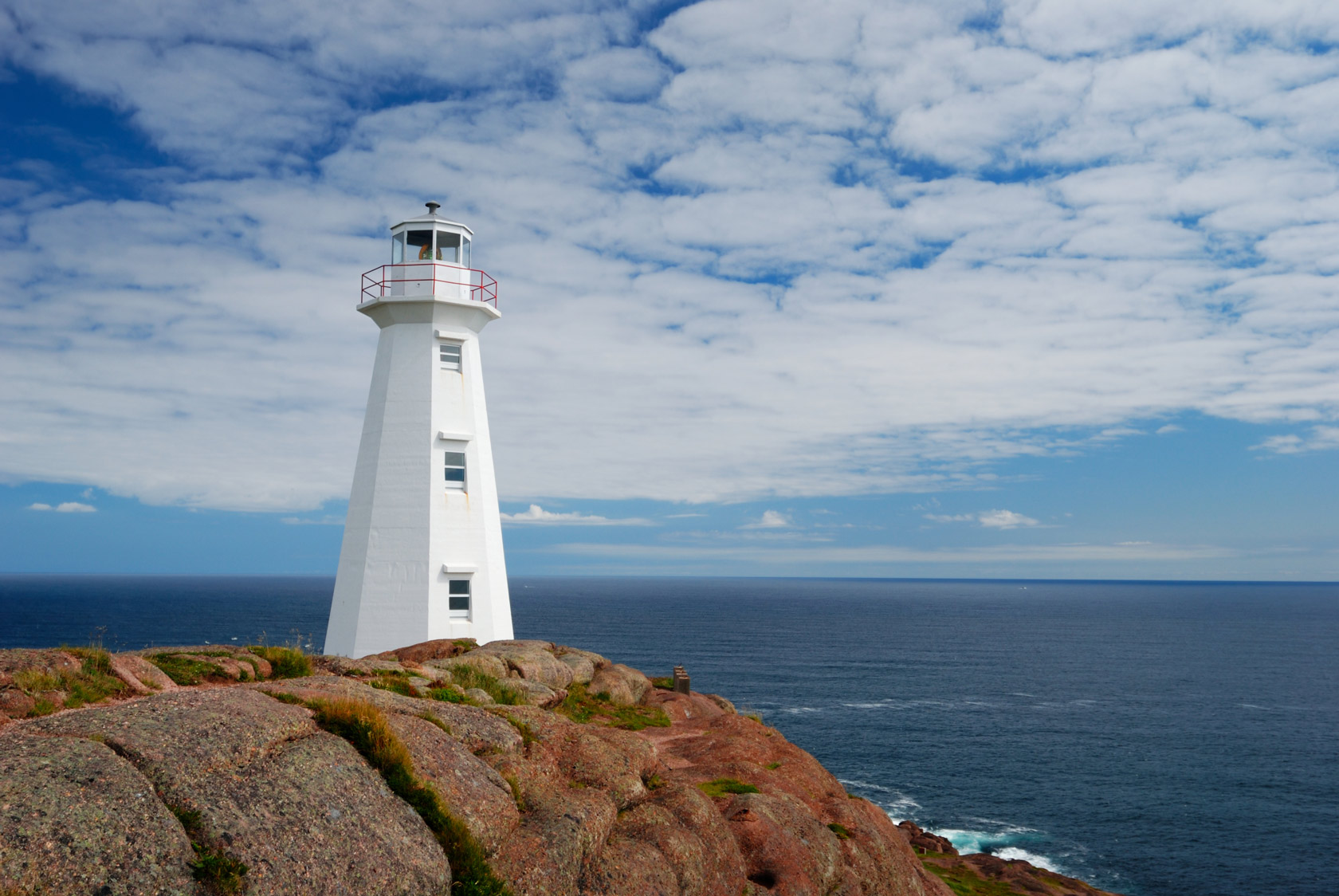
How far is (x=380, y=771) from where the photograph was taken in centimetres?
930

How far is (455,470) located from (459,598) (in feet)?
13.3

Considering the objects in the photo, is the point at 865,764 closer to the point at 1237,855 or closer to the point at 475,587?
the point at 1237,855

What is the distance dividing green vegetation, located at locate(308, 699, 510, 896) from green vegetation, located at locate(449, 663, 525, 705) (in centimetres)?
626

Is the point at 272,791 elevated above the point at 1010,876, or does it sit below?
above

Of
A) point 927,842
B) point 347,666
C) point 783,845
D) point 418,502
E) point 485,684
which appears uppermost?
point 418,502

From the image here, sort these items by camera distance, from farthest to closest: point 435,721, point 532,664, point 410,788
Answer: point 532,664
point 435,721
point 410,788

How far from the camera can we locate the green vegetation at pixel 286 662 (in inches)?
556

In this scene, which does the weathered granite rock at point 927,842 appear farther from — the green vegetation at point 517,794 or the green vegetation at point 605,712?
the green vegetation at point 517,794

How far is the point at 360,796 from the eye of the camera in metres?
8.71

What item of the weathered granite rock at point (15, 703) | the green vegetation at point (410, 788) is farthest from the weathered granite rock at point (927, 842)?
the weathered granite rock at point (15, 703)

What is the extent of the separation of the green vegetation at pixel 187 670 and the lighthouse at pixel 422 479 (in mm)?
12013

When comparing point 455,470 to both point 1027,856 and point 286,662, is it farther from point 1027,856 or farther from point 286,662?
point 1027,856

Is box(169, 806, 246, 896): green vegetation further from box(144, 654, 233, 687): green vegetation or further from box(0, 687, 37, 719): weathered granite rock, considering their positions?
box(144, 654, 233, 687): green vegetation

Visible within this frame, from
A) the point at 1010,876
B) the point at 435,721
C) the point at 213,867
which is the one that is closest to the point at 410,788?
the point at 435,721
